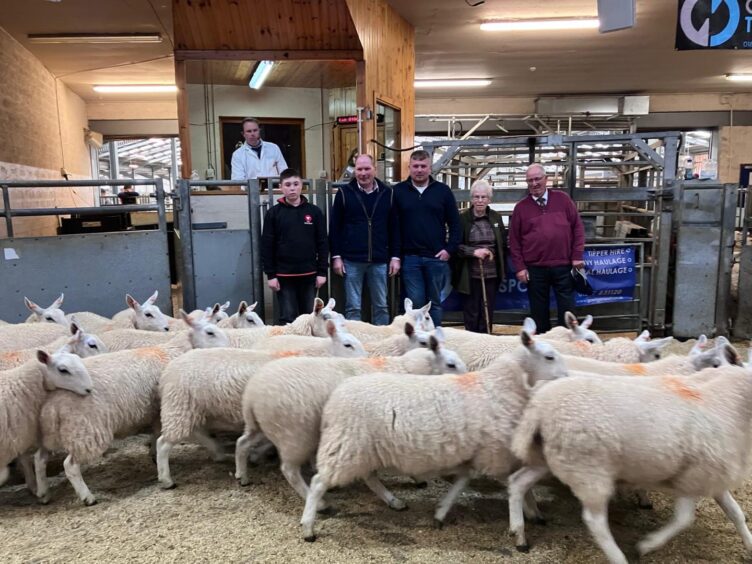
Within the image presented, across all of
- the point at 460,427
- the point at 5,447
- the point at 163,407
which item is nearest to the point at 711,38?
the point at 460,427

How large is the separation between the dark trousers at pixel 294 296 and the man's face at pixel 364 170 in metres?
1.07

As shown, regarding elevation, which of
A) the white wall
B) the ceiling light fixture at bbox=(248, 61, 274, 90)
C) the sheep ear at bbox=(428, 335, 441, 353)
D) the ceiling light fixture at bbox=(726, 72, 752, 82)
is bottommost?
the sheep ear at bbox=(428, 335, 441, 353)

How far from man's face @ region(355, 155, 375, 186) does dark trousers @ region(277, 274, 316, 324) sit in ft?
3.51

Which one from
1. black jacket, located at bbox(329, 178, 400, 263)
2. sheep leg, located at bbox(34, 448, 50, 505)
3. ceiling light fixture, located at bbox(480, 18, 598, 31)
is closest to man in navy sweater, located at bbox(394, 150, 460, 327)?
black jacket, located at bbox(329, 178, 400, 263)

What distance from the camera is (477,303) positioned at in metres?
6.17

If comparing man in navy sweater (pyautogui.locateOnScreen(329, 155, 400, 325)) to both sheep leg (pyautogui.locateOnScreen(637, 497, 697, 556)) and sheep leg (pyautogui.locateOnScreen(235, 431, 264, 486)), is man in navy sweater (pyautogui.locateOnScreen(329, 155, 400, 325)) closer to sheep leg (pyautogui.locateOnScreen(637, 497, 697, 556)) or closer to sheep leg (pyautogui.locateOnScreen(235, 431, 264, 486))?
sheep leg (pyautogui.locateOnScreen(235, 431, 264, 486))

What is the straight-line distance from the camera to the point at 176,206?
651 centimetres

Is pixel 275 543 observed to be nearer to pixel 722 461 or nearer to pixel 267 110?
pixel 722 461

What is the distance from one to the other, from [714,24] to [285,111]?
769 centimetres

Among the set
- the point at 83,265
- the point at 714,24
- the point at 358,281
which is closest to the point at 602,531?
the point at 358,281

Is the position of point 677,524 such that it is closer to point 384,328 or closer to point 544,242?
point 384,328

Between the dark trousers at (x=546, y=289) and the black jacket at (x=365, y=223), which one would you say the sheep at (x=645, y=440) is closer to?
the dark trousers at (x=546, y=289)

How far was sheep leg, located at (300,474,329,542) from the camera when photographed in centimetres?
302

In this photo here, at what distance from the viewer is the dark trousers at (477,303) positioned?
6102mm
